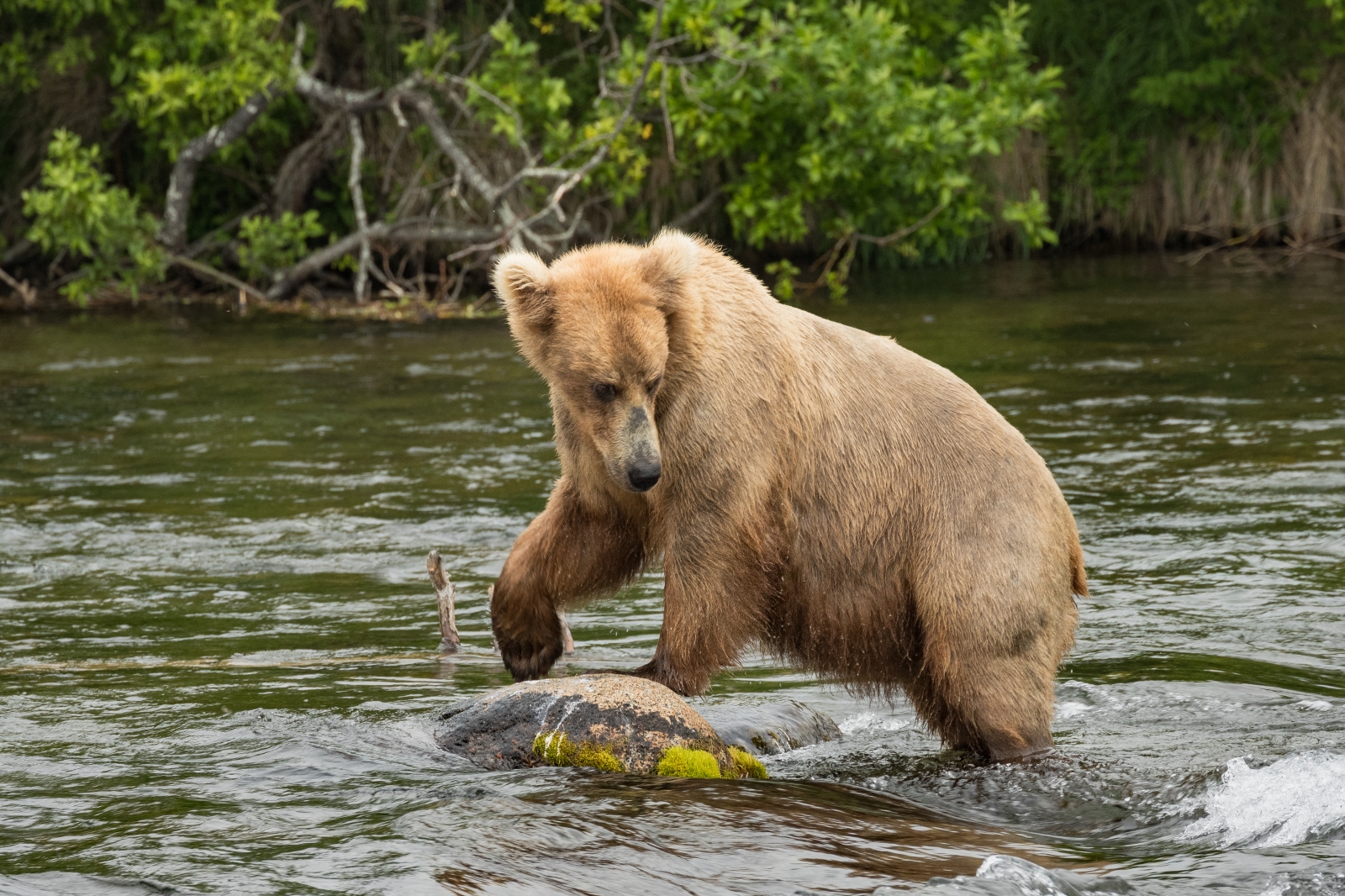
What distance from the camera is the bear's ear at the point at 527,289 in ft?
15.4

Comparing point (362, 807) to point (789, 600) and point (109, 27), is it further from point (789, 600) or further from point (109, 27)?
point (109, 27)

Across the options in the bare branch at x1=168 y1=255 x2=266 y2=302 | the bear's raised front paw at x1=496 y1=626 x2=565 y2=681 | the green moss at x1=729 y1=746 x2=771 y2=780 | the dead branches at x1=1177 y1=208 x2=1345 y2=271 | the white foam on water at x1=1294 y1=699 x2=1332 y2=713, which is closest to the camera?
the green moss at x1=729 y1=746 x2=771 y2=780

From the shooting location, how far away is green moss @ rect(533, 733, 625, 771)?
4.47 m

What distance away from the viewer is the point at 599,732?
4504 mm

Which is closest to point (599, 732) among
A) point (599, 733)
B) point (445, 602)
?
point (599, 733)

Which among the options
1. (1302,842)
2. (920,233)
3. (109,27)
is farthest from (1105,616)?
(109,27)

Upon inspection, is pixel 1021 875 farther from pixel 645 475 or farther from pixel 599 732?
pixel 645 475

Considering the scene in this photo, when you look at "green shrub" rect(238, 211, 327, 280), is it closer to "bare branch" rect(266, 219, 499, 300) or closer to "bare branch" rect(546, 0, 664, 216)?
"bare branch" rect(266, 219, 499, 300)

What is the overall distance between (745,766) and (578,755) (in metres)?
0.50

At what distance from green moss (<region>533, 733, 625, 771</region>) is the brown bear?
0.37 metres

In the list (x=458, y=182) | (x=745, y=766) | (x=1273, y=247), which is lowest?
(x=745, y=766)

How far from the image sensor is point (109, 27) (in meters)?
17.9

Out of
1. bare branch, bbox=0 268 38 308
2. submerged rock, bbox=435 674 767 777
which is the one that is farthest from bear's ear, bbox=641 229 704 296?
bare branch, bbox=0 268 38 308

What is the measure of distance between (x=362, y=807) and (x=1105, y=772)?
224cm
